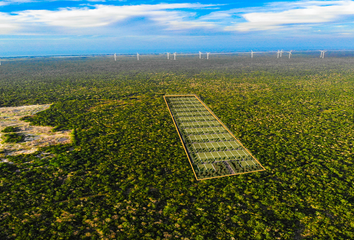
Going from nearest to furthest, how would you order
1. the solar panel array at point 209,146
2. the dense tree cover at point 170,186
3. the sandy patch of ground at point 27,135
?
the dense tree cover at point 170,186, the solar panel array at point 209,146, the sandy patch of ground at point 27,135

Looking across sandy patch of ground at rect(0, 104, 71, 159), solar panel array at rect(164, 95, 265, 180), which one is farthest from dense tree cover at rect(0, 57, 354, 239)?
sandy patch of ground at rect(0, 104, 71, 159)

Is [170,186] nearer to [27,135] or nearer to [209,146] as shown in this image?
[209,146]

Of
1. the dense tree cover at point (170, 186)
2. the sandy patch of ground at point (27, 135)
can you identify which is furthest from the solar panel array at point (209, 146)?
the sandy patch of ground at point (27, 135)

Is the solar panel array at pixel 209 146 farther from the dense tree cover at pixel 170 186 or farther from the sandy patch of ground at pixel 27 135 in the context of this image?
the sandy patch of ground at pixel 27 135

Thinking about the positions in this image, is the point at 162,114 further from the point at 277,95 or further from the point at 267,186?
the point at 277,95

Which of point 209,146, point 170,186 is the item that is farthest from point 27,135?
point 209,146

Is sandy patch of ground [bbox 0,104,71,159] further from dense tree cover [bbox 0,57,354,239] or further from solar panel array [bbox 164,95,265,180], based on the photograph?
solar panel array [bbox 164,95,265,180]

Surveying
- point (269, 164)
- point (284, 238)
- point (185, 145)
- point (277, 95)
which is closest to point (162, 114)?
point (185, 145)

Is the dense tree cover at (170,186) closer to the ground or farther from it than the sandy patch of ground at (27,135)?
closer to the ground
